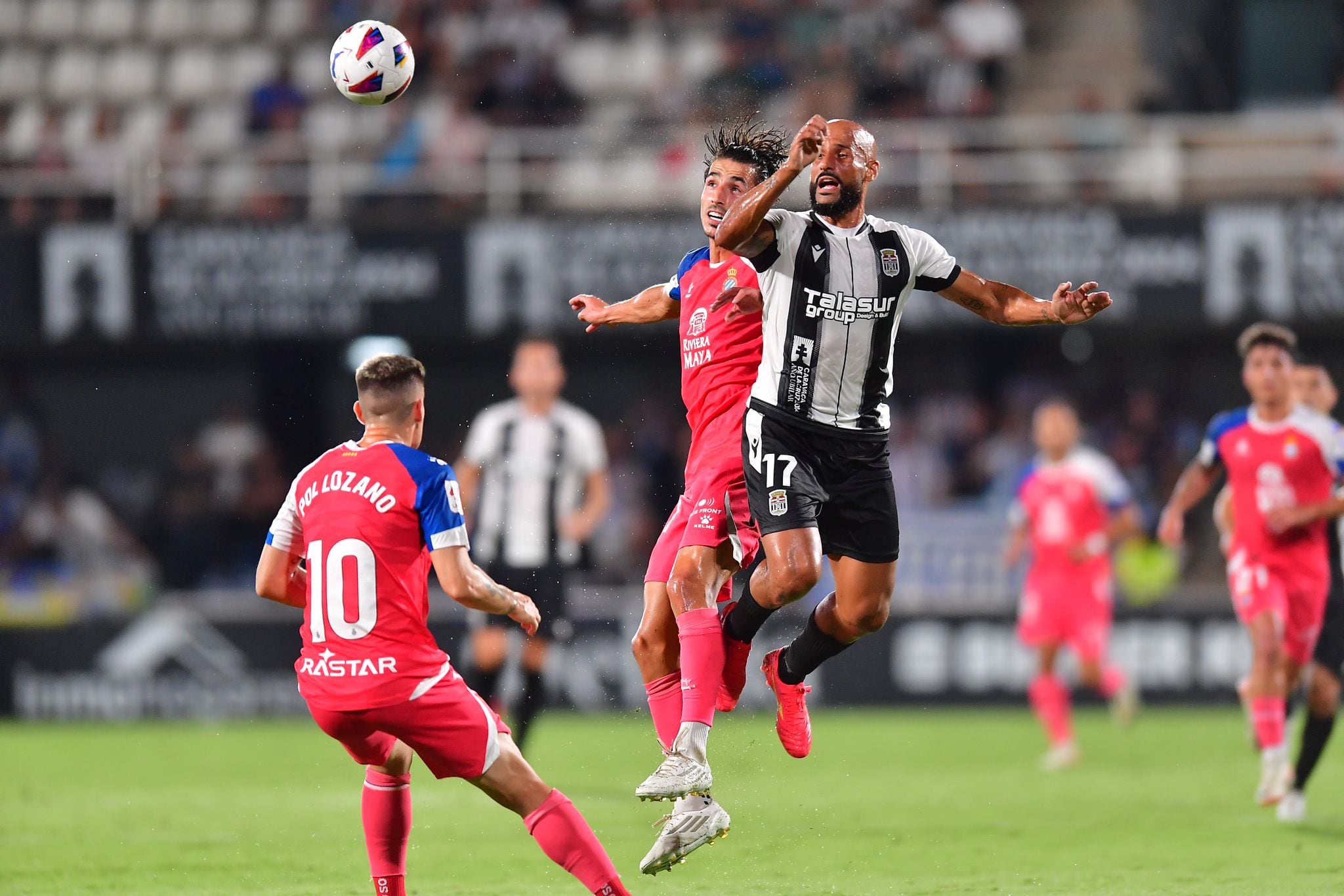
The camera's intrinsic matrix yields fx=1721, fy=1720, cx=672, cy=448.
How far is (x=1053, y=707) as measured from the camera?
12.1 meters

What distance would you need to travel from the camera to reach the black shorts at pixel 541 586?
34.0 feet

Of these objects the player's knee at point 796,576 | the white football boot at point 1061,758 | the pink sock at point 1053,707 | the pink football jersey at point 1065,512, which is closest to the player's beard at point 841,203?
the player's knee at point 796,576

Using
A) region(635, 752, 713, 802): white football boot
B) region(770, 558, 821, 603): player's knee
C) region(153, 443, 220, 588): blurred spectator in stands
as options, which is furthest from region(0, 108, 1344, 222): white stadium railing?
region(635, 752, 713, 802): white football boot

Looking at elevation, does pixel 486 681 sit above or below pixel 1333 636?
below

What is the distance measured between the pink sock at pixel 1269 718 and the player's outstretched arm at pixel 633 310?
3967 mm

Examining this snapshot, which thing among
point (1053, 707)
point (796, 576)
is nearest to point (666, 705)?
point (796, 576)

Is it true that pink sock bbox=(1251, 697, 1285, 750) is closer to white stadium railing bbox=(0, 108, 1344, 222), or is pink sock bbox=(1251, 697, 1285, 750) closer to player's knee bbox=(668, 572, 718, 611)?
player's knee bbox=(668, 572, 718, 611)

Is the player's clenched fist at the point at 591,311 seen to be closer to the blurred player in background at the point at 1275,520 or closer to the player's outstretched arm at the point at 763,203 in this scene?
the player's outstretched arm at the point at 763,203

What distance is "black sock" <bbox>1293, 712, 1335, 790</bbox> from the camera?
8.77 metres

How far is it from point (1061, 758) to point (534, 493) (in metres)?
4.26

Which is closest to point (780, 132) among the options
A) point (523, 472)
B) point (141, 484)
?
point (523, 472)

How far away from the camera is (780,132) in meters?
7.25

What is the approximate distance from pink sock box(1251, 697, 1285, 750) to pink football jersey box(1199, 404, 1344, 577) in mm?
731

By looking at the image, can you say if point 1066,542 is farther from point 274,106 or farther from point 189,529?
point 274,106
